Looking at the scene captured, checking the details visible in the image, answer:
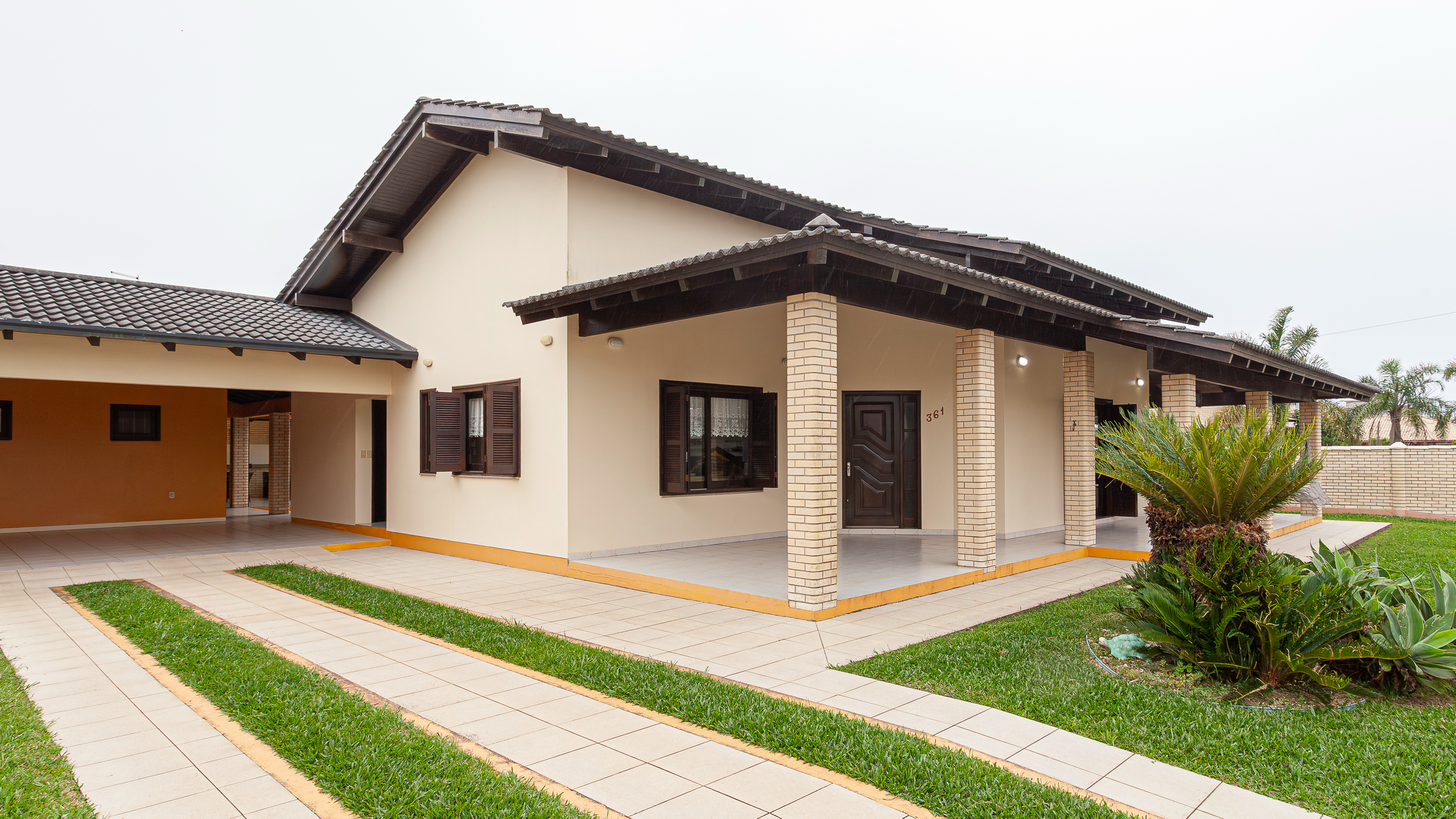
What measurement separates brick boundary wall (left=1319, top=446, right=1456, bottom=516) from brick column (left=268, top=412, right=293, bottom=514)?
2232 centimetres

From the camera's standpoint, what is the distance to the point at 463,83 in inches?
1941

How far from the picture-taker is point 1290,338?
24.7 meters

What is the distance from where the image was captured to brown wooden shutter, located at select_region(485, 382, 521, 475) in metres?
9.62

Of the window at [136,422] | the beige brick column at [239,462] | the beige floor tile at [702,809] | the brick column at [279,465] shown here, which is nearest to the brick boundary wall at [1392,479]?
the beige floor tile at [702,809]

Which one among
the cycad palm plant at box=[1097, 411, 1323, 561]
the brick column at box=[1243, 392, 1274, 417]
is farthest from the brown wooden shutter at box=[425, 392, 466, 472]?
the brick column at box=[1243, 392, 1274, 417]

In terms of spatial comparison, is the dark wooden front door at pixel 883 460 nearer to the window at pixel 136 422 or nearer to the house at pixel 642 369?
the house at pixel 642 369

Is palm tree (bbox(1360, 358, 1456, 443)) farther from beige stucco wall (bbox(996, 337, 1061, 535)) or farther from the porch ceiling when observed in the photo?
beige stucco wall (bbox(996, 337, 1061, 535))

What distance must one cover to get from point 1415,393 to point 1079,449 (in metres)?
23.9

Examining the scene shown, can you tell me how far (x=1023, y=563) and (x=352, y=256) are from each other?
1102 cm

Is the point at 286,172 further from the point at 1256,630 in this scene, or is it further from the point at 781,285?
the point at 1256,630

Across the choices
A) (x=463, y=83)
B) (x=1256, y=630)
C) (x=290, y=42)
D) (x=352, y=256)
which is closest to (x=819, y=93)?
(x=463, y=83)

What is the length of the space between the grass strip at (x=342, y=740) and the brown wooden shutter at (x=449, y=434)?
4.42 metres

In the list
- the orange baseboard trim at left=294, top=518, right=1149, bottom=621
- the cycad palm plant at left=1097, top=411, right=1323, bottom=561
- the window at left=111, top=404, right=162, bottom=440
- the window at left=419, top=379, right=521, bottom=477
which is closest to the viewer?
the cycad palm plant at left=1097, top=411, right=1323, bottom=561

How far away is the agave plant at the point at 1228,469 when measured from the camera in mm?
5281
